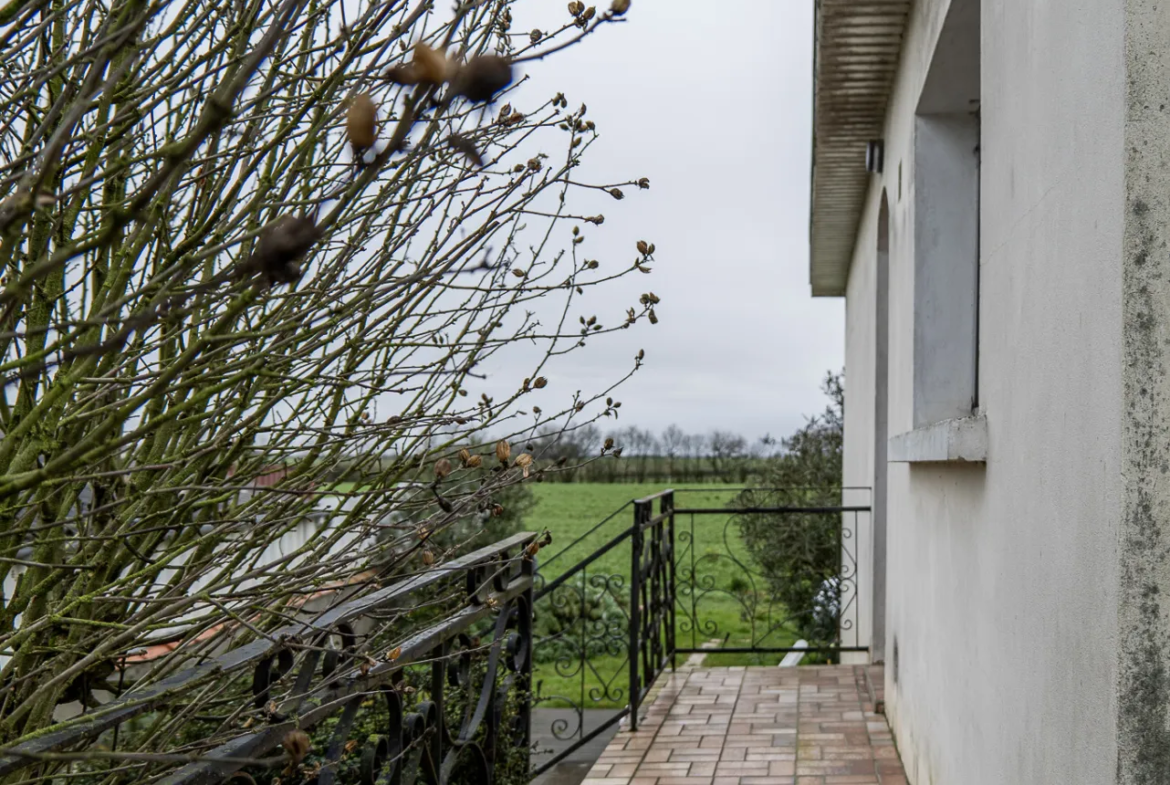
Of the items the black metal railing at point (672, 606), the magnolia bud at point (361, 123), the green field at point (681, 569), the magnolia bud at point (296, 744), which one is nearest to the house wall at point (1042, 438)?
the magnolia bud at point (296, 744)

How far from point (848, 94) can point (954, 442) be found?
3615mm

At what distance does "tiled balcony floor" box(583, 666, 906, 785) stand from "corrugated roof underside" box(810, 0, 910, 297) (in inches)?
130

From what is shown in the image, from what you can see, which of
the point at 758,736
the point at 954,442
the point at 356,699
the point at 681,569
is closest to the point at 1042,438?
the point at 954,442

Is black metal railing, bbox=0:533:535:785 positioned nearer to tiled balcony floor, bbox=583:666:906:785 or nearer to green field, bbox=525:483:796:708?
tiled balcony floor, bbox=583:666:906:785

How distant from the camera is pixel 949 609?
3.62m

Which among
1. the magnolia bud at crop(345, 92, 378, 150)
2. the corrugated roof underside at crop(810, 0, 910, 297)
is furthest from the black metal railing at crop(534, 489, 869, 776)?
the magnolia bud at crop(345, 92, 378, 150)

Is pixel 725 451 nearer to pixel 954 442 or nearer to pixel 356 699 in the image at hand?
pixel 954 442

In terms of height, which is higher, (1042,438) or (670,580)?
(1042,438)

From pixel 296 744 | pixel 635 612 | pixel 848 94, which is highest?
pixel 848 94

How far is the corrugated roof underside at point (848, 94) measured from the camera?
16.6ft

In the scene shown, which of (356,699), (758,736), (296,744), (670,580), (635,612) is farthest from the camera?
(670,580)

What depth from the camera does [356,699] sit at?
7.72 ft

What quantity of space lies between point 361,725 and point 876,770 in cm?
233

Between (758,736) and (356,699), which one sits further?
(758,736)
